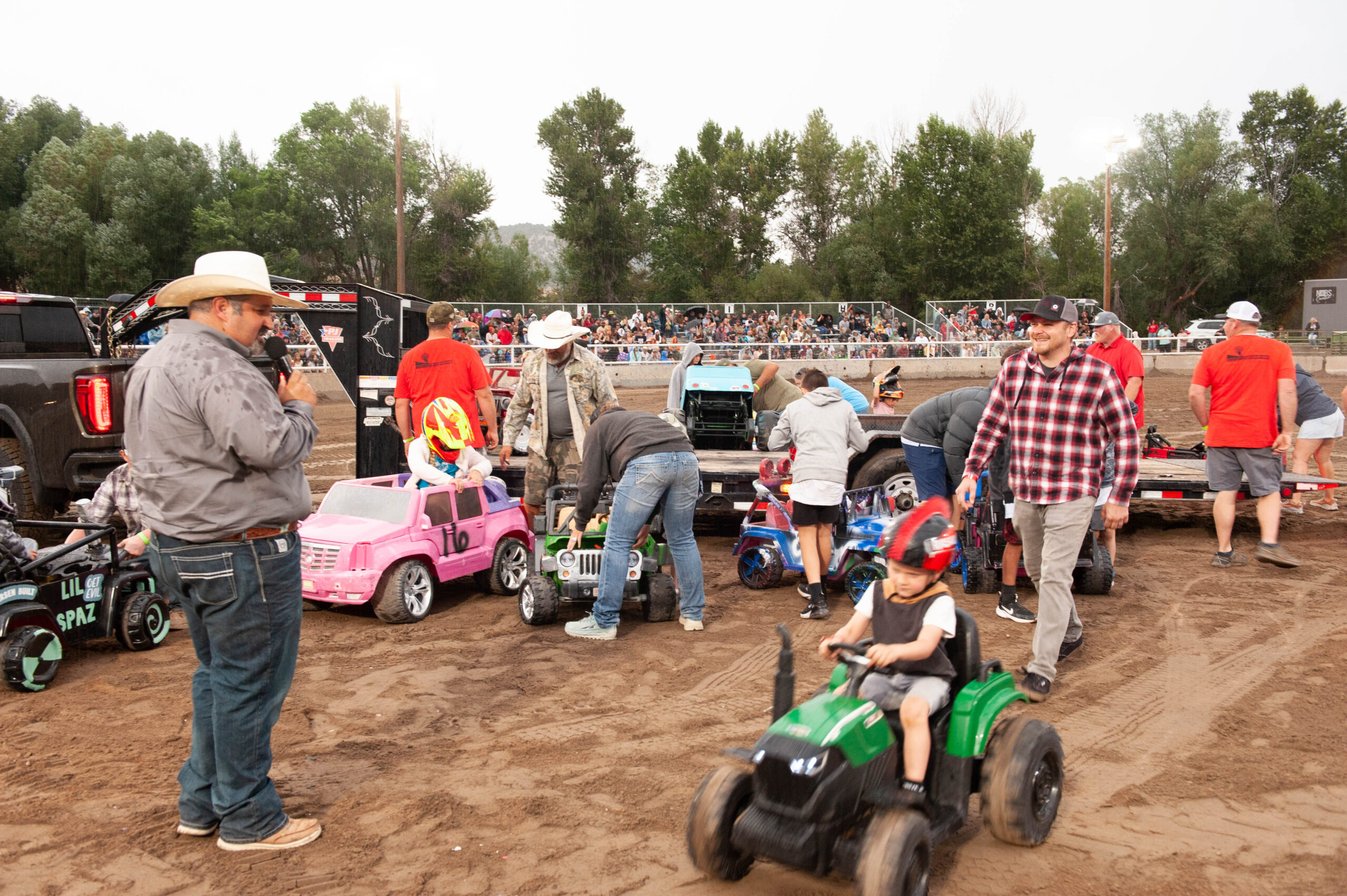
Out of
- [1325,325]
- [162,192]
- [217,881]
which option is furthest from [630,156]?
[217,881]

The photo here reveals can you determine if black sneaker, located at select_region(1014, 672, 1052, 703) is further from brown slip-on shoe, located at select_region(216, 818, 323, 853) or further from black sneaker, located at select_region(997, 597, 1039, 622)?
brown slip-on shoe, located at select_region(216, 818, 323, 853)

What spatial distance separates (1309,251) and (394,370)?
5835cm

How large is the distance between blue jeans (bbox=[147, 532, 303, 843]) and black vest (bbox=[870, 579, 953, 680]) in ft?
7.28

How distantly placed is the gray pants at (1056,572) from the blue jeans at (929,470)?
223cm

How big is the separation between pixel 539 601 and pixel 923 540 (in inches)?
151

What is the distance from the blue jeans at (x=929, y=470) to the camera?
759 cm

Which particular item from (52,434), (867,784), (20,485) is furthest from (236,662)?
(20,485)

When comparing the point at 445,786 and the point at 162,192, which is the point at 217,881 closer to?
the point at 445,786

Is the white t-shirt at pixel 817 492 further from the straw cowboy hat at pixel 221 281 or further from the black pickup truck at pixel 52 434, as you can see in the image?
the black pickup truck at pixel 52 434

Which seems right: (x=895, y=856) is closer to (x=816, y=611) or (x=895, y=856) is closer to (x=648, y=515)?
(x=648, y=515)

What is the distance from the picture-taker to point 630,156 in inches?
2151

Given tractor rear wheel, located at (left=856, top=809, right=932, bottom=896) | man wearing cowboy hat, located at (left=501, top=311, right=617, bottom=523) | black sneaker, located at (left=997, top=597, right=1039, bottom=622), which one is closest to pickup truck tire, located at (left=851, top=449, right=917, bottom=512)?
black sneaker, located at (left=997, top=597, right=1039, bottom=622)

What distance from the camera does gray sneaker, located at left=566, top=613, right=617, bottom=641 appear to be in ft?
21.2

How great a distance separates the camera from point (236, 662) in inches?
139
